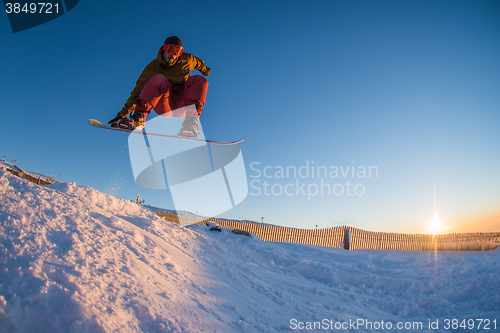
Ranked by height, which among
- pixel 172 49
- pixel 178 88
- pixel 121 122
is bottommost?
pixel 121 122

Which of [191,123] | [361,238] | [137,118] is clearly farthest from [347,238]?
[137,118]

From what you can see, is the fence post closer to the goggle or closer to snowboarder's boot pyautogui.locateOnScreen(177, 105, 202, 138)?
snowboarder's boot pyautogui.locateOnScreen(177, 105, 202, 138)

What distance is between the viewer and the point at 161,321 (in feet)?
4.80

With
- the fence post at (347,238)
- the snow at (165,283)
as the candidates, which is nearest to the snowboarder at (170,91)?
the snow at (165,283)

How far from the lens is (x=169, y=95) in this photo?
3975 millimetres

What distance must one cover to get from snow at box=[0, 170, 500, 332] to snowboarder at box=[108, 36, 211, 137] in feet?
4.76

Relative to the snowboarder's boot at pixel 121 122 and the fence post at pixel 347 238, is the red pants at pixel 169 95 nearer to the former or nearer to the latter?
the snowboarder's boot at pixel 121 122

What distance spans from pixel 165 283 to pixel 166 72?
3069 millimetres

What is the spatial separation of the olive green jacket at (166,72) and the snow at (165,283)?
1566 millimetres

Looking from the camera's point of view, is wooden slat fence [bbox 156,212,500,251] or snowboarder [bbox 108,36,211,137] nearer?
snowboarder [bbox 108,36,211,137]

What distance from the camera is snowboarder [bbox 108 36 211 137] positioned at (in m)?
3.54

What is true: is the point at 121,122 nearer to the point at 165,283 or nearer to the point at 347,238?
the point at 165,283

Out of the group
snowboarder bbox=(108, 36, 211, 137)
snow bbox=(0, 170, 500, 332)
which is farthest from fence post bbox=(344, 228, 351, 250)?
snowboarder bbox=(108, 36, 211, 137)

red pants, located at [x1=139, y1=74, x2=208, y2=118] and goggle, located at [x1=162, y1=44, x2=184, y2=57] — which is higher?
goggle, located at [x1=162, y1=44, x2=184, y2=57]
